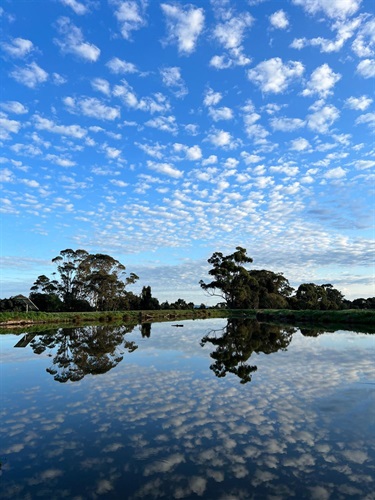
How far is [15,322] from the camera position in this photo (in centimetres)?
3962

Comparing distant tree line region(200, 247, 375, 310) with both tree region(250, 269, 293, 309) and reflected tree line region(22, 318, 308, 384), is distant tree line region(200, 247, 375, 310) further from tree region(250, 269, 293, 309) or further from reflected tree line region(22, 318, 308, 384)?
reflected tree line region(22, 318, 308, 384)

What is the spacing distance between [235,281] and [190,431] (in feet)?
230

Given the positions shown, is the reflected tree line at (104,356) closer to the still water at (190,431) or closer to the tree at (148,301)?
the still water at (190,431)

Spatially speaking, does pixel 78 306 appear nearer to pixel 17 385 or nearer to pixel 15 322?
pixel 15 322

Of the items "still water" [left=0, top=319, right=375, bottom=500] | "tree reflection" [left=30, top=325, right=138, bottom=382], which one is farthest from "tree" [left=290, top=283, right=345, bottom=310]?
"still water" [left=0, top=319, right=375, bottom=500]

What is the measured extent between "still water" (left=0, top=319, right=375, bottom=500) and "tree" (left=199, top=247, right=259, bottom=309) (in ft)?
200

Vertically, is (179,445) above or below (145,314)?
below

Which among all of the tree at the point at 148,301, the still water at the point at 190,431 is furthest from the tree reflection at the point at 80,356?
the tree at the point at 148,301

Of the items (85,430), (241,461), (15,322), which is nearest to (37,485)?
(85,430)

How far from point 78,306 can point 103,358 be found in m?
44.7

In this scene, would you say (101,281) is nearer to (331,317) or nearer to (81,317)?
(81,317)

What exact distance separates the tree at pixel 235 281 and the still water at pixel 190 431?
60.8m

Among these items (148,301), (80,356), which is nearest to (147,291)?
(148,301)

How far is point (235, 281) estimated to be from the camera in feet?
251
